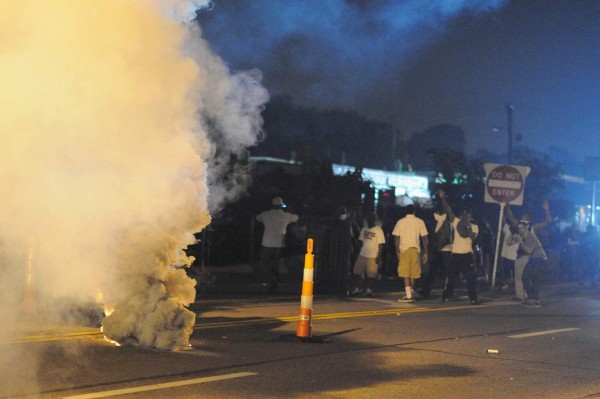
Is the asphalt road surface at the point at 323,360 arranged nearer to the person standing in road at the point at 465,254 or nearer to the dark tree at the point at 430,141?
the person standing in road at the point at 465,254

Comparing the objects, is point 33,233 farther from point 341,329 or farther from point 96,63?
point 341,329

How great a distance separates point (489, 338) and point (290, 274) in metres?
11.0

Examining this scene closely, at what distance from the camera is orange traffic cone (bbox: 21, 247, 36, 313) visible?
10.1m

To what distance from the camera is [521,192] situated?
73.0 feet

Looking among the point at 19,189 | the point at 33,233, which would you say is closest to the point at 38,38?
the point at 19,189

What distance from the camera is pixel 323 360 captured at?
9852mm

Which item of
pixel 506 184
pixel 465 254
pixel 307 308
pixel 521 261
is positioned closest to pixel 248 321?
pixel 307 308

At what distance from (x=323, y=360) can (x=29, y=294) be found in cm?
358

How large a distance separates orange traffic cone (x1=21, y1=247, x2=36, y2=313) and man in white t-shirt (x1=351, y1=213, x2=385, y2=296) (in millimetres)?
7914

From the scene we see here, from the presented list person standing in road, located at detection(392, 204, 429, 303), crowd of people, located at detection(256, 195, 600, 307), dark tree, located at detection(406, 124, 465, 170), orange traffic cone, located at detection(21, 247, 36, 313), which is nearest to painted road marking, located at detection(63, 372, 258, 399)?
orange traffic cone, located at detection(21, 247, 36, 313)

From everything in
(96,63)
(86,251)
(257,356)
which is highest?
(96,63)

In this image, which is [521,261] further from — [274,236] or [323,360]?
[323,360]

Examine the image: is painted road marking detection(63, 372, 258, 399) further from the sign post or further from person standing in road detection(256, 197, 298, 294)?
the sign post

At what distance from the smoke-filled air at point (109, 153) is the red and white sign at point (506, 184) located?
12893 mm
